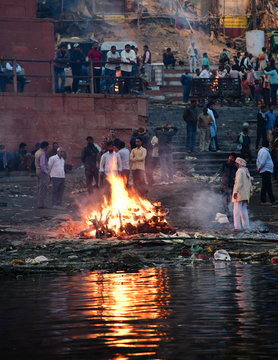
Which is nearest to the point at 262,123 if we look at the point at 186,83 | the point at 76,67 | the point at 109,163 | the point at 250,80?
the point at 76,67

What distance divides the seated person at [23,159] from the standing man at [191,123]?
16.0 feet

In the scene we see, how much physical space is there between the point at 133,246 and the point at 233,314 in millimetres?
6342

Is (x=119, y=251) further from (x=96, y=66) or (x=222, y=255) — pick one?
(x=96, y=66)

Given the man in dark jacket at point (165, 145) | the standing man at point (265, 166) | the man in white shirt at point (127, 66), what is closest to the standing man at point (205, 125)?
the man in white shirt at point (127, 66)

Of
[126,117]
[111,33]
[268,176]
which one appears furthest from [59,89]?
[111,33]

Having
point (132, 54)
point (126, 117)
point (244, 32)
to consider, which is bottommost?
point (126, 117)

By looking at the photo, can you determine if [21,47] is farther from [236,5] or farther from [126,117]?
[236,5]

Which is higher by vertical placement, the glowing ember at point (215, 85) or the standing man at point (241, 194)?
the glowing ember at point (215, 85)

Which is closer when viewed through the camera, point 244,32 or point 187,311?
point 187,311

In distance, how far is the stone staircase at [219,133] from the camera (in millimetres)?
24206

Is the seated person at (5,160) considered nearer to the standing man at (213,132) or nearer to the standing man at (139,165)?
the standing man at (139,165)

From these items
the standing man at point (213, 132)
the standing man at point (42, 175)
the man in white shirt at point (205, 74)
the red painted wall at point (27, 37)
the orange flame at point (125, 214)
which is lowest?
the orange flame at point (125, 214)

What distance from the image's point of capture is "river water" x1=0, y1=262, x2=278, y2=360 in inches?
259

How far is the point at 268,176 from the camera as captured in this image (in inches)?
751
